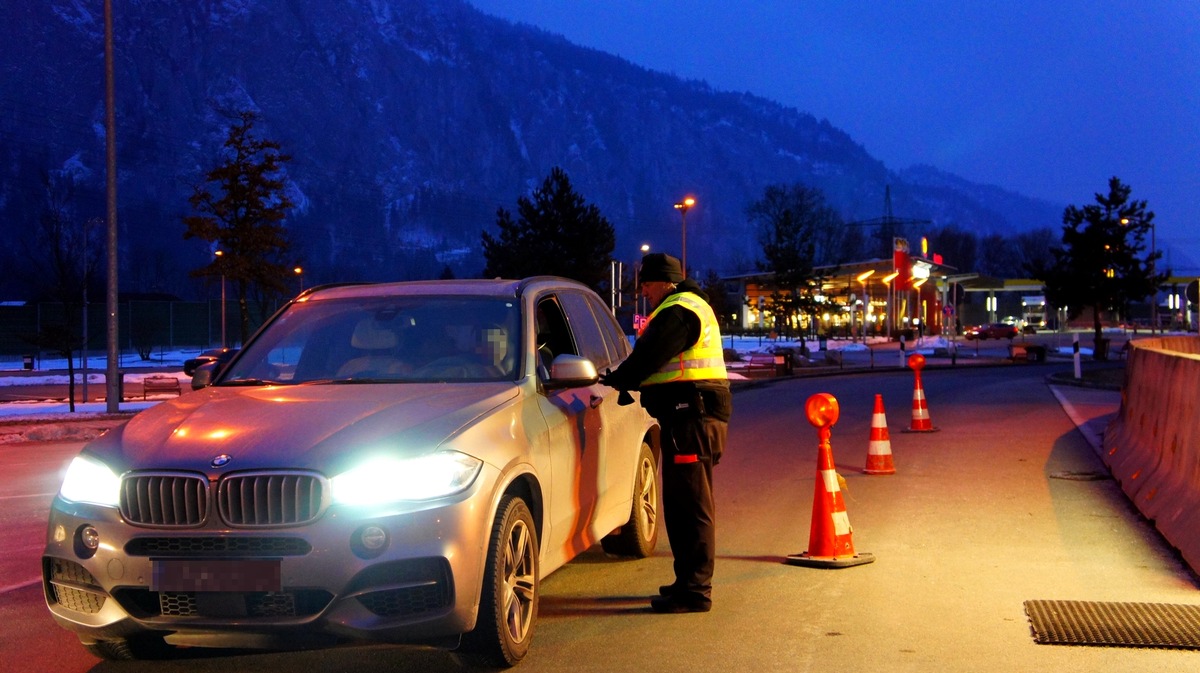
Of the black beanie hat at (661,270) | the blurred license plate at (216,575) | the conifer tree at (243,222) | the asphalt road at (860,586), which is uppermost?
the conifer tree at (243,222)

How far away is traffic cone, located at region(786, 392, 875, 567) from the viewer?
800 centimetres

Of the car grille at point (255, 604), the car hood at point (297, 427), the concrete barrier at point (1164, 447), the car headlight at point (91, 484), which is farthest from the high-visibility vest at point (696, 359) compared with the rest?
the concrete barrier at point (1164, 447)

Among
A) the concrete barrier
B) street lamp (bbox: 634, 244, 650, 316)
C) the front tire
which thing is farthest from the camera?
street lamp (bbox: 634, 244, 650, 316)

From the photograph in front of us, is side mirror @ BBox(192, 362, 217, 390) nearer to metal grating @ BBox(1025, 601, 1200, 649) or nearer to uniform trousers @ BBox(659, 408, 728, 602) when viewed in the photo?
uniform trousers @ BBox(659, 408, 728, 602)

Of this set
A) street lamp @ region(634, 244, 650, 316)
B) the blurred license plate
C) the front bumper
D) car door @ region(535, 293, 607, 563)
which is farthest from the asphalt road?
street lamp @ region(634, 244, 650, 316)

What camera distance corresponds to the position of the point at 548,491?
6012mm

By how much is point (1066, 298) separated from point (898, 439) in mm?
46644

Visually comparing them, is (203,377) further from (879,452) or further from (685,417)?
(879,452)

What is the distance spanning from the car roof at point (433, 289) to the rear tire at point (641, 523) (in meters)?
1.56

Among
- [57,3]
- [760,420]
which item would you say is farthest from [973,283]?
[57,3]

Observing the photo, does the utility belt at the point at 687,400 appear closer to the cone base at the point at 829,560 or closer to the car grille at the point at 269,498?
the cone base at the point at 829,560

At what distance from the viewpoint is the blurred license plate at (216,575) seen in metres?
4.77

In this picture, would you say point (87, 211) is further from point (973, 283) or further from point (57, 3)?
point (973, 283)

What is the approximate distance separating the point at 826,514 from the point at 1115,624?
2089 millimetres
